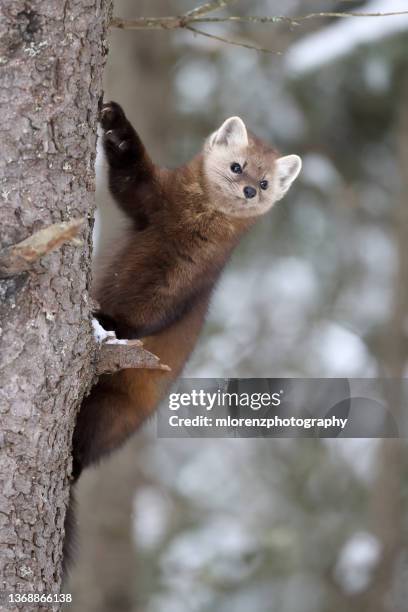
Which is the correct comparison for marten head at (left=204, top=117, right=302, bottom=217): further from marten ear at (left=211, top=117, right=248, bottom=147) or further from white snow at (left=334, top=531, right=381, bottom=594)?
white snow at (left=334, top=531, right=381, bottom=594)

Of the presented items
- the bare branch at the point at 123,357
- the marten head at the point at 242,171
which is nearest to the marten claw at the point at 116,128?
the marten head at the point at 242,171

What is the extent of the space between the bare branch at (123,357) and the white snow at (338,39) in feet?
24.4

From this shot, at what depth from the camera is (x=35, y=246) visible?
3.29m

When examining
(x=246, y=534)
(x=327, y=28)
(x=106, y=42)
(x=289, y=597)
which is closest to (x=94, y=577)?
(x=246, y=534)

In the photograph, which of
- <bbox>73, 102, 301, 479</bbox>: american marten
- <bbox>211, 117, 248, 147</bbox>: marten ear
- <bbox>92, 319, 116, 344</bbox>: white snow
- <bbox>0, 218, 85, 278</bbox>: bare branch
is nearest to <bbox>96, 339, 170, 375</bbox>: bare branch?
<bbox>92, 319, 116, 344</bbox>: white snow

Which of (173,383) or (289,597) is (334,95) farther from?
(173,383)

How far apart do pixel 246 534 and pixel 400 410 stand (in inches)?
134

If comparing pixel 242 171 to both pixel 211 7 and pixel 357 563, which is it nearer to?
pixel 211 7

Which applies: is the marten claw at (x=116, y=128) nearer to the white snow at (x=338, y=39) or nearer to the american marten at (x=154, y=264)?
the american marten at (x=154, y=264)

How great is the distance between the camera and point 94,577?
10.3 meters

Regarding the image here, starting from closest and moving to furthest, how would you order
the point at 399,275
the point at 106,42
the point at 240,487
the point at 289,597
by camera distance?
the point at 106,42 → the point at 399,275 → the point at 289,597 → the point at 240,487

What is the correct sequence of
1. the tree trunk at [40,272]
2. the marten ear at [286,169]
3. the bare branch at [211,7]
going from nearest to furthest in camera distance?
the tree trunk at [40,272]
the bare branch at [211,7]
the marten ear at [286,169]

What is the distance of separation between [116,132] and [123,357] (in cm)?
165

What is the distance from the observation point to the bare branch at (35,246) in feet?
10.6
